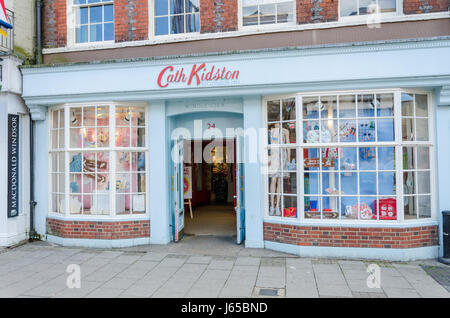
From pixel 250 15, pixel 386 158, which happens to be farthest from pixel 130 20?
pixel 386 158

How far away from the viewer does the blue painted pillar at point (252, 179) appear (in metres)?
7.10

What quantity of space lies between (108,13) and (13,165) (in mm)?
4286

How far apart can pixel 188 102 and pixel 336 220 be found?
13.4 feet

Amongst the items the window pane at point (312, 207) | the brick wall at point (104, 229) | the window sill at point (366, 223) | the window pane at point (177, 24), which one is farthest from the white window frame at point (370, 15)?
the brick wall at point (104, 229)

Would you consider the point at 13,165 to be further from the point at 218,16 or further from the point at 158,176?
the point at 218,16

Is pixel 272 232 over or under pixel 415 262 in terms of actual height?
over

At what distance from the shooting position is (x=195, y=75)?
23.1 feet

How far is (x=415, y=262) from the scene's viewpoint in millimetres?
6277

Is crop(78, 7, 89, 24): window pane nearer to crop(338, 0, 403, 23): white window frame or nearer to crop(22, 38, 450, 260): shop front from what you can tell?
crop(22, 38, 450, 260): shop front

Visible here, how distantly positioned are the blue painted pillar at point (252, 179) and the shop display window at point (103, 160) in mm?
2428

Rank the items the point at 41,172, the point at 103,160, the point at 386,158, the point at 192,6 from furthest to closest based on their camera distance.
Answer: the point at 41,172 → the point at 192,6 → the point at 103,160 → the point at 386,158

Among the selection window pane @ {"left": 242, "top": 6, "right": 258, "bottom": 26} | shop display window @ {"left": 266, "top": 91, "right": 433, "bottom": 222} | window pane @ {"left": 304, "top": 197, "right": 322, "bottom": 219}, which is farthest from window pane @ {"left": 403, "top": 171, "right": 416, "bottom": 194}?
window pane @ {"left": 242, "top": 6, "right": 258, "bottom": 26}
